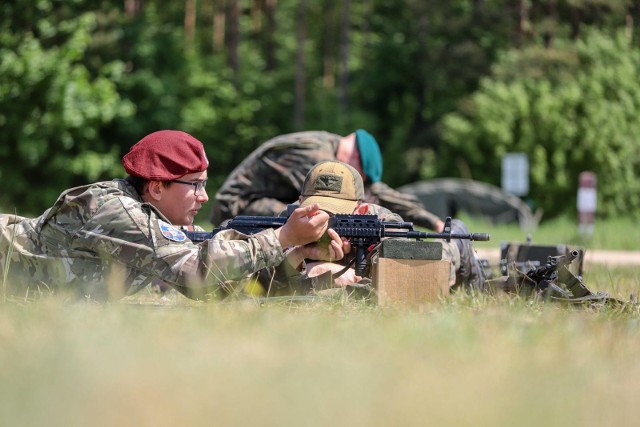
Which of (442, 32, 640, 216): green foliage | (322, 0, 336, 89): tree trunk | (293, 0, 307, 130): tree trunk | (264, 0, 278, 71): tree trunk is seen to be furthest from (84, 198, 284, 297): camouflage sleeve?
(322, 0, 336, 89): tree trunk

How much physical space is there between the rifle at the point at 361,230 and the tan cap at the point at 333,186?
0.57ft

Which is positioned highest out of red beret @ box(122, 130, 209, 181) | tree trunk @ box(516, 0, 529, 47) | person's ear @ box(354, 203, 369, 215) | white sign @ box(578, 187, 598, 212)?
tree trunk @ box(516, 0, 529, 47)

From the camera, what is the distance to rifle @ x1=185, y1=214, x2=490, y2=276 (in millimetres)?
6277

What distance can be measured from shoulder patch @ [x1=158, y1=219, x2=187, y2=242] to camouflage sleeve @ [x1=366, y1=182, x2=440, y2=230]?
385 cm

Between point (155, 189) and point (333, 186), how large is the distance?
108 centimetres

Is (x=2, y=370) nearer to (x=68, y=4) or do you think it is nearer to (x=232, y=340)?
(x=232, y=340)

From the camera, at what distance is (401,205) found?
9.73 m

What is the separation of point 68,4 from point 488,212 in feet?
47.8

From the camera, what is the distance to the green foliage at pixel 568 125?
3572cm

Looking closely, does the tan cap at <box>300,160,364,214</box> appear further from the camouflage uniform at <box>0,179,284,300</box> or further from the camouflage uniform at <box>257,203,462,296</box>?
the camouflage uniform at <box>0,179,284,300</box>

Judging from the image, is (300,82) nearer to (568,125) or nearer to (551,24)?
(551,24)

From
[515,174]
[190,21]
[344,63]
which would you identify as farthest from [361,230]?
[190,21]

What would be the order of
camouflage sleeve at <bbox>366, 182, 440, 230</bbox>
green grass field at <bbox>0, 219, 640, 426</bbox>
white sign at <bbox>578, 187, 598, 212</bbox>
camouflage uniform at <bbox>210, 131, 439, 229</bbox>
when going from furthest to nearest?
white sign at <bbox>578, 187, 598, 212</bbox>, camouflage uniform at <bbox>210, 131, 439, 229</bbox>, camouflage sleeve at <bbox>366, 182, 440, 230</bbox>, green grass field at <bbox>0, 219, 640, 426</bbox>

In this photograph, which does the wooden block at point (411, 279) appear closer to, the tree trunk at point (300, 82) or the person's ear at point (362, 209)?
the person's ear at point (362, 209)
